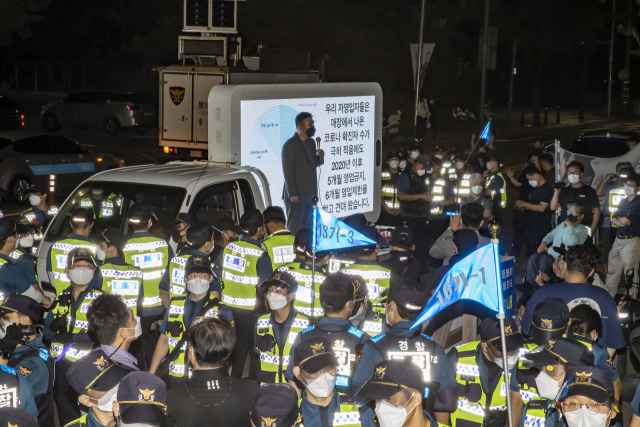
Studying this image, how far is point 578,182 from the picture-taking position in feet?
32.1

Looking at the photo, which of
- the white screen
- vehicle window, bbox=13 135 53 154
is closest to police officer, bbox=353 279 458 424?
the white screen

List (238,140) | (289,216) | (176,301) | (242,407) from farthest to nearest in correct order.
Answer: (289,216) < (238,140) < (176,301) < (242,407)

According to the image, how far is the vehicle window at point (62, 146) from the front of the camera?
18.0m

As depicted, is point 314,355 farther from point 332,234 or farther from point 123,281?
point 123,281

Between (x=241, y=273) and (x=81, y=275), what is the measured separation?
141 centimetres

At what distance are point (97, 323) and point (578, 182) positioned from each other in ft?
24.2

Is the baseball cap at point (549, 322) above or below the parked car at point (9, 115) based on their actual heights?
below

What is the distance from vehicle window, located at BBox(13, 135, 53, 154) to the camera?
17.5 metres

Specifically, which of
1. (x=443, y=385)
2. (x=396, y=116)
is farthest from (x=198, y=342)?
(x=396, y=116)

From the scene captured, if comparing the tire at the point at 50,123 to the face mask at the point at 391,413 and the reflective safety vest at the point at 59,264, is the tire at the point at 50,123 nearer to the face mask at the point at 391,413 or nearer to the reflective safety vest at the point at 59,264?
the reflective safety vest at the point at 59,264

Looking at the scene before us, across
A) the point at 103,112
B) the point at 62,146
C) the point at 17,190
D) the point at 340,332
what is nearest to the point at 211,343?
the point at 340,332

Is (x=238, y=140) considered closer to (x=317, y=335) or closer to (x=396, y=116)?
(x=317, y=335)

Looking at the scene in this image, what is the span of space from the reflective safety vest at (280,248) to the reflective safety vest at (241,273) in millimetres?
404

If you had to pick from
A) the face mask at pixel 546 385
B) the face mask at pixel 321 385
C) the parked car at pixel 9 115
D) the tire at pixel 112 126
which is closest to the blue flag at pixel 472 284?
the face mask at pixel 546 385
